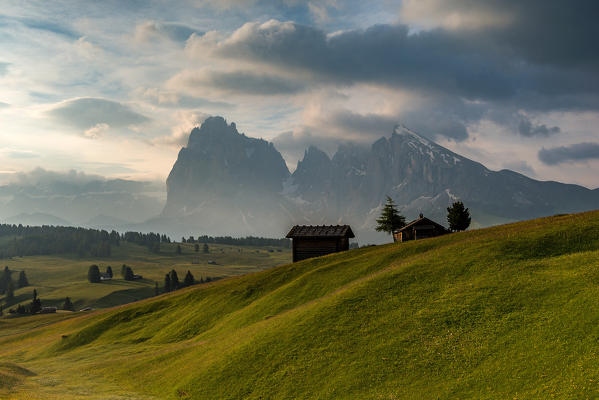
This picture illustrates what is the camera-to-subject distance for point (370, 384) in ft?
82.2

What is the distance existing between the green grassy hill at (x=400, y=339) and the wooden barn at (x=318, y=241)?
1106 inches

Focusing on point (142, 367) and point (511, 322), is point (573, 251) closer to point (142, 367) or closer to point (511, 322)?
point (511, 322)

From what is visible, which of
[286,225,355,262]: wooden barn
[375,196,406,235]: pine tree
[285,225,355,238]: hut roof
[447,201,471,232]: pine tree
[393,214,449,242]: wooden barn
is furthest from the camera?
[375,196,406,235]: pine tree

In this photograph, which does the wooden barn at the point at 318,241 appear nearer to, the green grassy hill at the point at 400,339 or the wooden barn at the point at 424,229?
the wooden barn at the point at 424,229

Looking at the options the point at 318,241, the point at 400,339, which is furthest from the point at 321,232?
the point at 400,339

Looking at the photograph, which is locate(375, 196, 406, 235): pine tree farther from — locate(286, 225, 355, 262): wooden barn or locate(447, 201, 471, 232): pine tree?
locate(286, 225, 355, 262): wooden barn

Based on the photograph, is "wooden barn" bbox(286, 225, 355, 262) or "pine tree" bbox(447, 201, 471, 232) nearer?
"wooden barn" bbox(286, 225, 355, 262)

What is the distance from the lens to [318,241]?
8475 centimetres

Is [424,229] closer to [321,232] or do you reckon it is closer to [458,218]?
[458,218]

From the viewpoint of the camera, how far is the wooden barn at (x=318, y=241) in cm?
8362

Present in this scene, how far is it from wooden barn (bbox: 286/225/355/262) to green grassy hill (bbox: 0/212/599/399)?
28.1m

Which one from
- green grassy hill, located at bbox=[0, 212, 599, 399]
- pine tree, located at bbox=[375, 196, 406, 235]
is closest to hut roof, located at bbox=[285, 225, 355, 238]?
pine tree, located at bbox=[375, 196, 406, 235]

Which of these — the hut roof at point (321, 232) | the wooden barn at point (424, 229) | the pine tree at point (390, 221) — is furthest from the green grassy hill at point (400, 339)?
the pine tree at point (390, 221)

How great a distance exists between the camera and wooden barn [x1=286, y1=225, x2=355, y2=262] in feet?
274
